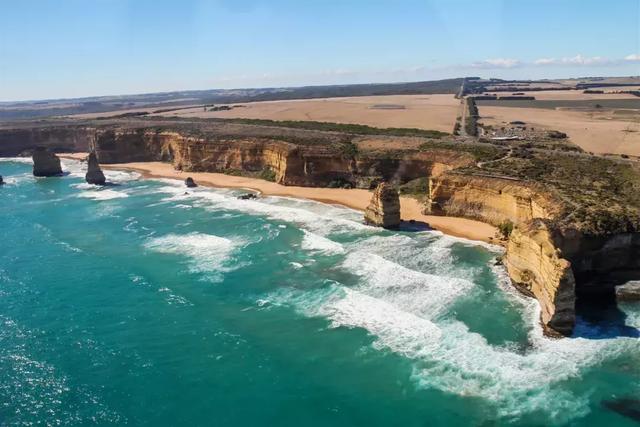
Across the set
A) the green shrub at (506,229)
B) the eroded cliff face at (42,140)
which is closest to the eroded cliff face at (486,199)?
the green shrub at (506,229)

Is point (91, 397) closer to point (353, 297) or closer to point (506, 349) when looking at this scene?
point (353, 297)

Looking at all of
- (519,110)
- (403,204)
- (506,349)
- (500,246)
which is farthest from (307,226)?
(519,110)

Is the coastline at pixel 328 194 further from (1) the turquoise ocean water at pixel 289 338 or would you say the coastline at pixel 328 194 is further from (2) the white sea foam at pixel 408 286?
(2) the white sea foam at pixel 408 286

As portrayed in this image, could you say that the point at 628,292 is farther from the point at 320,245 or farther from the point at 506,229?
the point at 320,245

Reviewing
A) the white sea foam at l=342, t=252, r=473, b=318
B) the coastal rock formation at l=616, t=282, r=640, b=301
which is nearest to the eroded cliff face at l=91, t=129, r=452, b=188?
the white sea foam at l=342, t=252, r=473, b=318

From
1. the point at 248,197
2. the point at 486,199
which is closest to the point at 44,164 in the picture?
the point at 248,197

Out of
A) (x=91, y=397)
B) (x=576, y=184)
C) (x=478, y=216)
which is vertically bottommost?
(x=91, y=397)

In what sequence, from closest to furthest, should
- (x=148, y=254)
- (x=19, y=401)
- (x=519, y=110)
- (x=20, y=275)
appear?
(x=19, y=401), (x=20, y=275), (x=148, y=254), (x=519, y=110)

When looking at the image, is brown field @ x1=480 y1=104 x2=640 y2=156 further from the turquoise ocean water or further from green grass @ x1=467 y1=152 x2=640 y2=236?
the turquoise ocean water
